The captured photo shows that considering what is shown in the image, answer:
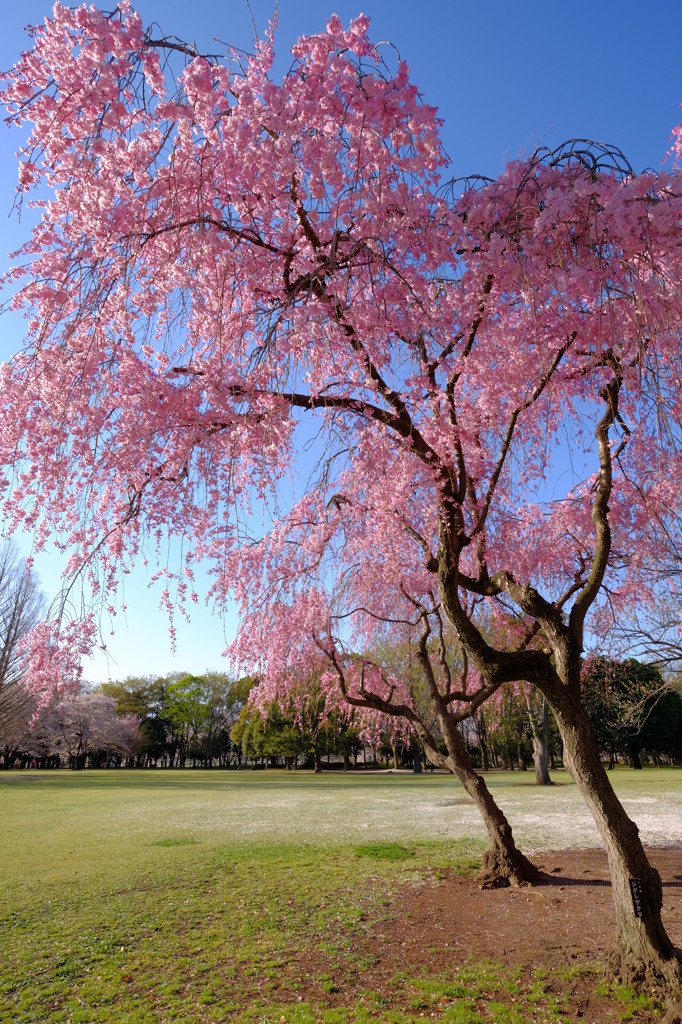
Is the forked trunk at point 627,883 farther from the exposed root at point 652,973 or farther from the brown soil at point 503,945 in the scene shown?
the brown soil at point 503,945

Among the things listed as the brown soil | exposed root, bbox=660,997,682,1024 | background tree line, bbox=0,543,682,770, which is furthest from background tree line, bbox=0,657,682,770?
exposed root, bbox=660,997,682,1024

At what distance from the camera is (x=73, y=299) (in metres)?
3.53

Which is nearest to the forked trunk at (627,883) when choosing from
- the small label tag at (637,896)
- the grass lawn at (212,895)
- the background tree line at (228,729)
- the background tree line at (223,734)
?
the small label tag at (637,896)

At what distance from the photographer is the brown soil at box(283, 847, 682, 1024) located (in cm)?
446

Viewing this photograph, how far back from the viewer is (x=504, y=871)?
7.91 metres

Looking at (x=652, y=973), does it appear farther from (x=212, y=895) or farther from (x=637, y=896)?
(x=212, y=895)

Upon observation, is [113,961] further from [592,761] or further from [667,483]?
[667,483]

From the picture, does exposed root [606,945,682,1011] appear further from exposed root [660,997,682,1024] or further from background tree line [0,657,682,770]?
background tree line [0,657,682,770]

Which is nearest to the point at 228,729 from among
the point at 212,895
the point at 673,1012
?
the point at 212,895

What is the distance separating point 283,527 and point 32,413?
552cm

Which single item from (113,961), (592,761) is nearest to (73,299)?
(592,761)

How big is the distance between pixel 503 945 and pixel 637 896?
1.69m

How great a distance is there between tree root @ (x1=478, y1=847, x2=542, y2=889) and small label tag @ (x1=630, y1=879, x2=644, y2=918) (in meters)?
3.47

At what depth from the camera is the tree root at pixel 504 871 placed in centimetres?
782
